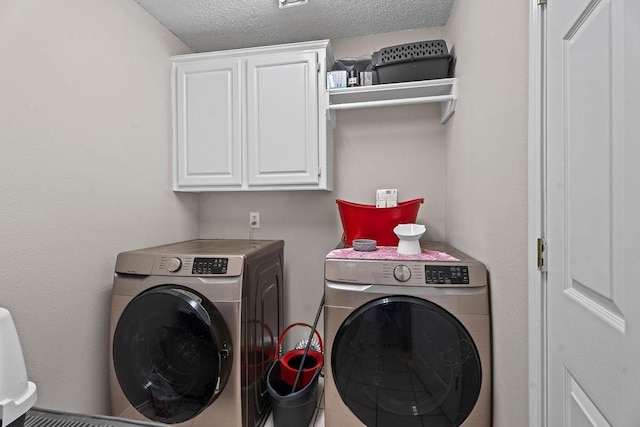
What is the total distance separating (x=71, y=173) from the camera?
1.39m

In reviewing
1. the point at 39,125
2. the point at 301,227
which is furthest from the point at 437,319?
the point at 39,125

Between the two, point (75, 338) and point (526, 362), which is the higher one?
point (526, 362)

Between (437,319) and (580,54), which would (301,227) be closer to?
(437,319)

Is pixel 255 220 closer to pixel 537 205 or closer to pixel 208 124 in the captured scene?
pixel 208 124

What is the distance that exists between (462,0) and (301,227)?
169 cm

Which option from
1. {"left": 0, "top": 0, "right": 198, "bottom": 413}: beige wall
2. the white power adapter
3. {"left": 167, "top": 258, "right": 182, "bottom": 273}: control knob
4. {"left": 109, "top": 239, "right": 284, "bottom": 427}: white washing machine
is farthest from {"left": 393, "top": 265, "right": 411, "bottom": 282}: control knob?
{"left": 0, "top": 0, "right": 198, "bottom": 413}: beige wall

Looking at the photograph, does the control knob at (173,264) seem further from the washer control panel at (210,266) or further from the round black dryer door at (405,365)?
the round black dryer door at (405,365)

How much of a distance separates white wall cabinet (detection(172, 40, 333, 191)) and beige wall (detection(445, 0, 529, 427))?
844mm

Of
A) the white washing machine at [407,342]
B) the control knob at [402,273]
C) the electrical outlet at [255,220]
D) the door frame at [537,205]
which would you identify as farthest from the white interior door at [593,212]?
the electrical outlet at [255,220]

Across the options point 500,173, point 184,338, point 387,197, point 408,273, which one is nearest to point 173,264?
point 184,338

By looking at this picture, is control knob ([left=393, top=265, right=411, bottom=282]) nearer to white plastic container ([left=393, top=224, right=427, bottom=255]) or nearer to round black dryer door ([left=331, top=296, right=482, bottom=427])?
round black dryer door ([left=331, top=296, right=482, bottom=427])

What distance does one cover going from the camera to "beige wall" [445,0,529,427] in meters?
0.95

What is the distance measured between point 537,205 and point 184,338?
153cm

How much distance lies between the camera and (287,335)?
2201mm
